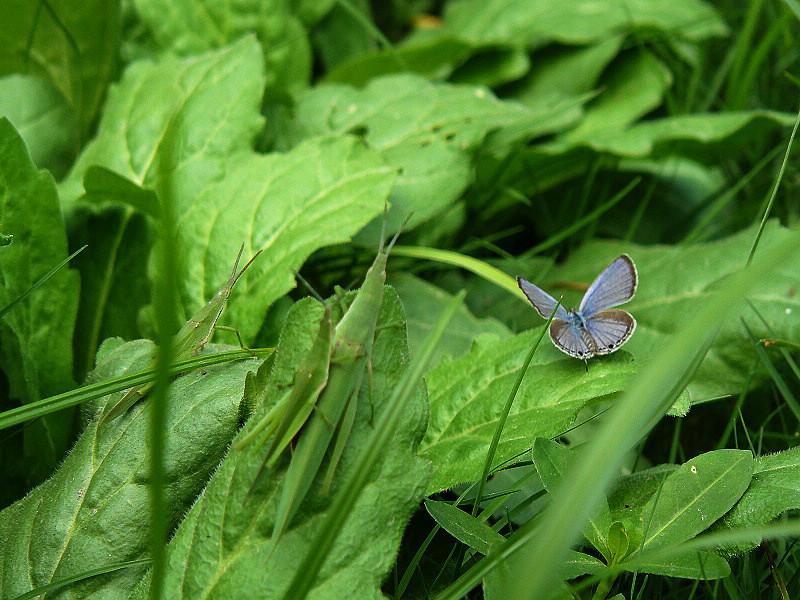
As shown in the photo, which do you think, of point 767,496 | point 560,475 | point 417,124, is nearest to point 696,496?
point 767,496

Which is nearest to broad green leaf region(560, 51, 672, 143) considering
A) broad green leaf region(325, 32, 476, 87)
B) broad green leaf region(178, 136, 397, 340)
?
broad green leaf region(325, 32, 476, 87)

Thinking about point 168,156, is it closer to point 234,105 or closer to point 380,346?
point 380,346

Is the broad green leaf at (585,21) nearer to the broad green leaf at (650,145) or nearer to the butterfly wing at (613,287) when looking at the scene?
the broad green leaf at (650,145)

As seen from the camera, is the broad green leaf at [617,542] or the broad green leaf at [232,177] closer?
the broad green leaf at [617,542]

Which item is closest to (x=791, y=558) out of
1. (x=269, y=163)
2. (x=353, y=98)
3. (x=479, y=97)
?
(x=269, y=163)

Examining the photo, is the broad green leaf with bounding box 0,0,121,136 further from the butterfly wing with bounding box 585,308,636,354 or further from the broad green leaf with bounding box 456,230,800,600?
the broad green leaf with bounding box 456,230,800,600

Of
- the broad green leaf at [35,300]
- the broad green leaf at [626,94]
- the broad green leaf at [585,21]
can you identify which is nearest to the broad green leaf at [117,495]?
the broad green leaf at [35,300]
